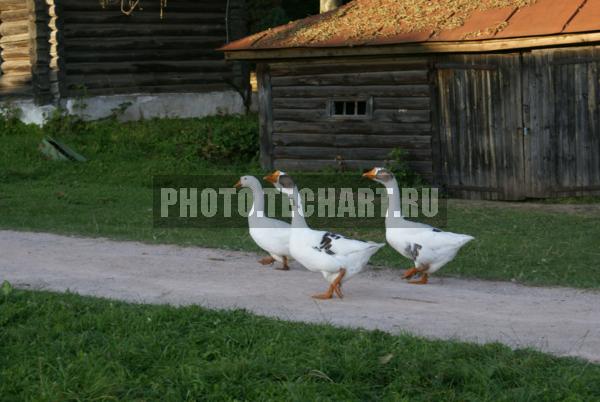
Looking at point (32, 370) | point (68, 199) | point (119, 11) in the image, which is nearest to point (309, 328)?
point (32, 370)

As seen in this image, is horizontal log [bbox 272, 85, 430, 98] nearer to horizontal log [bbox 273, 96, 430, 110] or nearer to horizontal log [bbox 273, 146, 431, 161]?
horizontal log [bbox 273, 96, 430, 110]

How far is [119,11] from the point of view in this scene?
24.0 metres

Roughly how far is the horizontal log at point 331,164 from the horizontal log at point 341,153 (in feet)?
0.23

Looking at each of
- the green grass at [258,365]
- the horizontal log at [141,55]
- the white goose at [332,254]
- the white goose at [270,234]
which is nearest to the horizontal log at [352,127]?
the horizontal log at [141,55]

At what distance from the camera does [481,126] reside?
1711 centimetres

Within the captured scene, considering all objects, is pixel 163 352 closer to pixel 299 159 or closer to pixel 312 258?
pixel 312 258

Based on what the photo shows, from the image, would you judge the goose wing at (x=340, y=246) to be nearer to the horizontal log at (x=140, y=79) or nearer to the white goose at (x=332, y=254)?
the white goose at (x=332, y=254)

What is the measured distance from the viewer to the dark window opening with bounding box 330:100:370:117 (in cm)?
1864

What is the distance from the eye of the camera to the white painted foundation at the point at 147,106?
75.7 ft

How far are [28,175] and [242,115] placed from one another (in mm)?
8036

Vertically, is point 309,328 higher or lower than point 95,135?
lower

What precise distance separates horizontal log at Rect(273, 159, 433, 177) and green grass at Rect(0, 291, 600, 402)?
34.4ft

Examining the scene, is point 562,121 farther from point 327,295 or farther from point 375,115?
point 327,295
